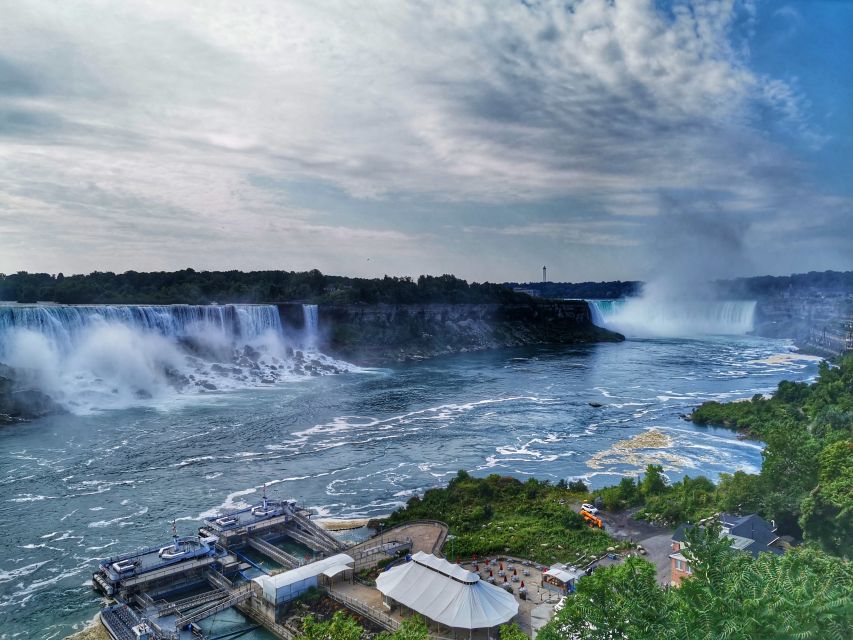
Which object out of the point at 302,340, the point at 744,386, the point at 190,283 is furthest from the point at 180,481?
the point at 190,283

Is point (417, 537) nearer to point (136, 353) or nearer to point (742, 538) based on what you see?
point (742, 538)

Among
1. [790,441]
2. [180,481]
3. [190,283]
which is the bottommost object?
[180,481]

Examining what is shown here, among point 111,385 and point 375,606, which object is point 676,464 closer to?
point 375,606

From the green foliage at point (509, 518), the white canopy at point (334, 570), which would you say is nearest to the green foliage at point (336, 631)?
the white canopy at point (334, 570)

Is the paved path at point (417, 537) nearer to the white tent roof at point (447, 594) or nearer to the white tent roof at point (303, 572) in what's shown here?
the white tent roof at point (303, 572)

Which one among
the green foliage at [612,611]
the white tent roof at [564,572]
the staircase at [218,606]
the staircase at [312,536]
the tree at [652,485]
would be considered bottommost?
the staircase at [218,606]
